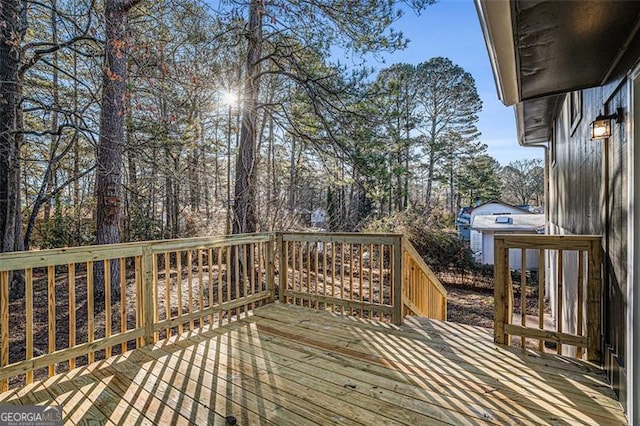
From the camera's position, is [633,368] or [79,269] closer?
[633,368]

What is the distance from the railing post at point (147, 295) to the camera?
320 cm

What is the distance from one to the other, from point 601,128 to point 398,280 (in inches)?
90.1

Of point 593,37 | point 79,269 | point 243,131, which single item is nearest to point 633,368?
point 593,37

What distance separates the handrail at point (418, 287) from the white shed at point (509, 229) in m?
8.46

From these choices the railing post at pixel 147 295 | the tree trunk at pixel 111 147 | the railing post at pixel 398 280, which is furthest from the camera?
the tree trunk at pixel 111 147

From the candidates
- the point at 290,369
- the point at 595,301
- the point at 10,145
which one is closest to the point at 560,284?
the point at 595,301

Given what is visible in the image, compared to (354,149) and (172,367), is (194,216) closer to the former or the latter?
(354,149)

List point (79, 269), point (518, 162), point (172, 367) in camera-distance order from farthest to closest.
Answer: point (518, 162)
point (79, 269)
point (172, 367)

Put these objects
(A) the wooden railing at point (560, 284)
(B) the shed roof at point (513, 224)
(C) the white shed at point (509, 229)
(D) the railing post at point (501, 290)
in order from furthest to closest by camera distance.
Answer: (B) the shed roof at point (513, 224), (C) the white shed at point (509, 229), (D) the railing post at point (501, 290), (A) the wooden railing at point (560, 284)

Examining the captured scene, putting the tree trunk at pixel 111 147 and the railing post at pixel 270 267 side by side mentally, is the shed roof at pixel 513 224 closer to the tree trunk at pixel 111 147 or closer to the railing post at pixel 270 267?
the railing post at pixel 270 267

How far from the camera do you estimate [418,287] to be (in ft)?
15.6

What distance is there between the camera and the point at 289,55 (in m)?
6.62

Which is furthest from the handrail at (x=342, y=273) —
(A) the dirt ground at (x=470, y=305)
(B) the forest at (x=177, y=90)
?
(A) the dirt ground at (x=470, y=305)

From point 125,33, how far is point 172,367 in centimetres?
458
